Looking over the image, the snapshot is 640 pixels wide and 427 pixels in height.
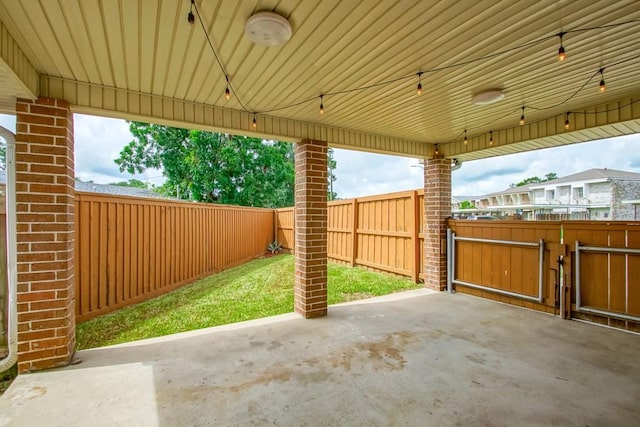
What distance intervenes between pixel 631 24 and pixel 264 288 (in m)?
5.43

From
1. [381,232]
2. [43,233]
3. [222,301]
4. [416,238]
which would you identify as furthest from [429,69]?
[381,232]

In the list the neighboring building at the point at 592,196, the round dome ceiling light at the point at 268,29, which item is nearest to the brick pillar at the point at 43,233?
the round dome ceiling light at the point at 268,29

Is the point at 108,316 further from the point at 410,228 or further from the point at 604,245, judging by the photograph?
the point at 604,245

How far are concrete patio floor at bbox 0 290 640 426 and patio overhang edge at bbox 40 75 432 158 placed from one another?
2374 mm

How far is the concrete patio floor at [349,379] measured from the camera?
194 cm

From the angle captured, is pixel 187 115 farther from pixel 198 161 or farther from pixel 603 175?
pixel 603 175

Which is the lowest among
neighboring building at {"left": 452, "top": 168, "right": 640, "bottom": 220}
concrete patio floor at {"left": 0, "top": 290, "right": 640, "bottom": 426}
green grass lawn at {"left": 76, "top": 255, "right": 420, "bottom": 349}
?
green grass lawn at {"left": 76, "top": 255, "right": 420, "bottom": 349}

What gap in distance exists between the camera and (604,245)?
3609mm

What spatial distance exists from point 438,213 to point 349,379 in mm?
3734

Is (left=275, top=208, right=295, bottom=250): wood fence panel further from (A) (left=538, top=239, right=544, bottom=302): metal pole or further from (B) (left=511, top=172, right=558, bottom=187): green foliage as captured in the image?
(B) (left=511, top=172, right=558, bottom=187): green foliage

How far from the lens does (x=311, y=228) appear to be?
3902 millimetres

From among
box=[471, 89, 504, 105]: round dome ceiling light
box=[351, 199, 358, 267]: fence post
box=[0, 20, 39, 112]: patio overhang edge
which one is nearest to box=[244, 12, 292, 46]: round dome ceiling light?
box=[0, 20, 39, 112]: patio overhang edge

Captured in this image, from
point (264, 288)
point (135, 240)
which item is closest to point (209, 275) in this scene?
point (264, 288)

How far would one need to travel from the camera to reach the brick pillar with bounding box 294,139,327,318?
3879mm
